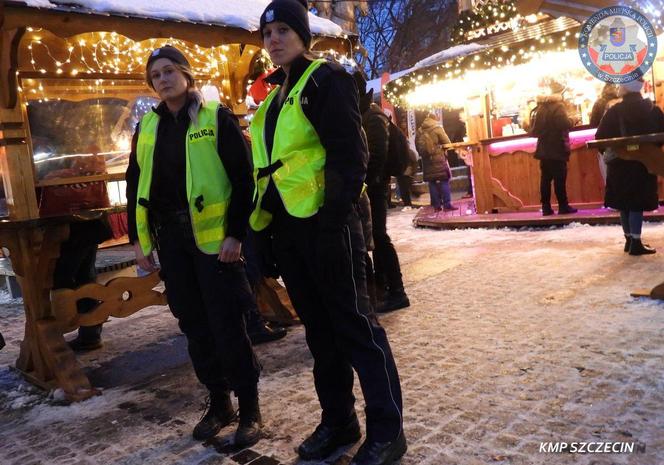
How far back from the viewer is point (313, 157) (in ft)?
8.22

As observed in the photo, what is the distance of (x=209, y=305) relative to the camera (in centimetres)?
296

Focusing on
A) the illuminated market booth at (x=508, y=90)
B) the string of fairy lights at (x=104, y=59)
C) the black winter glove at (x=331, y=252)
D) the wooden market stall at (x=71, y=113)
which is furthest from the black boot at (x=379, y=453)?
the illuminated market booth at (x=508, y=90)

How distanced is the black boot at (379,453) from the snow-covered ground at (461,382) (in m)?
0.08

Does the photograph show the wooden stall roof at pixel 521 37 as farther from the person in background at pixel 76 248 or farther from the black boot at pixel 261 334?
the person in background at pixel 76 248

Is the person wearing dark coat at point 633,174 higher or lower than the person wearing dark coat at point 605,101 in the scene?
lower

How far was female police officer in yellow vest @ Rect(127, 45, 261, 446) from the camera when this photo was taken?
9.66ft

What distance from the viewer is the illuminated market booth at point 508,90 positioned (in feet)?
31.6

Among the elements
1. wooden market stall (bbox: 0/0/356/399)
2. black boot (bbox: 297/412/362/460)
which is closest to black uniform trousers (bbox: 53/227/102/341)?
wooden market stall (bbox: 0/0/356/399)

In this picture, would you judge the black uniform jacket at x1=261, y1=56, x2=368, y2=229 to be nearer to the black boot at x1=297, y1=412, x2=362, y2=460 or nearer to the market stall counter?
the black boot at x1=297, y1=412, x2=362, y2=460

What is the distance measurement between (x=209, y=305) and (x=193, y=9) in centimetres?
307

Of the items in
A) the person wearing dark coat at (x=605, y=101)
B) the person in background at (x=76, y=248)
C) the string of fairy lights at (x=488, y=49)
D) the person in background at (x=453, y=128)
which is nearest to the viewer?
the person in background at (x=76, y=248)

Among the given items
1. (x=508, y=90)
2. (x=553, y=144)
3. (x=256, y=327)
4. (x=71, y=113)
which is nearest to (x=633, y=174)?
(x=553, y=144)

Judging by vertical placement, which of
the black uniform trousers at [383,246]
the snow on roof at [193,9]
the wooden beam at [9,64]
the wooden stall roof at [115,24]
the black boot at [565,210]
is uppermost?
the snow on roof at [193,9]

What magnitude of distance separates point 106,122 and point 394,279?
14.3 feet
